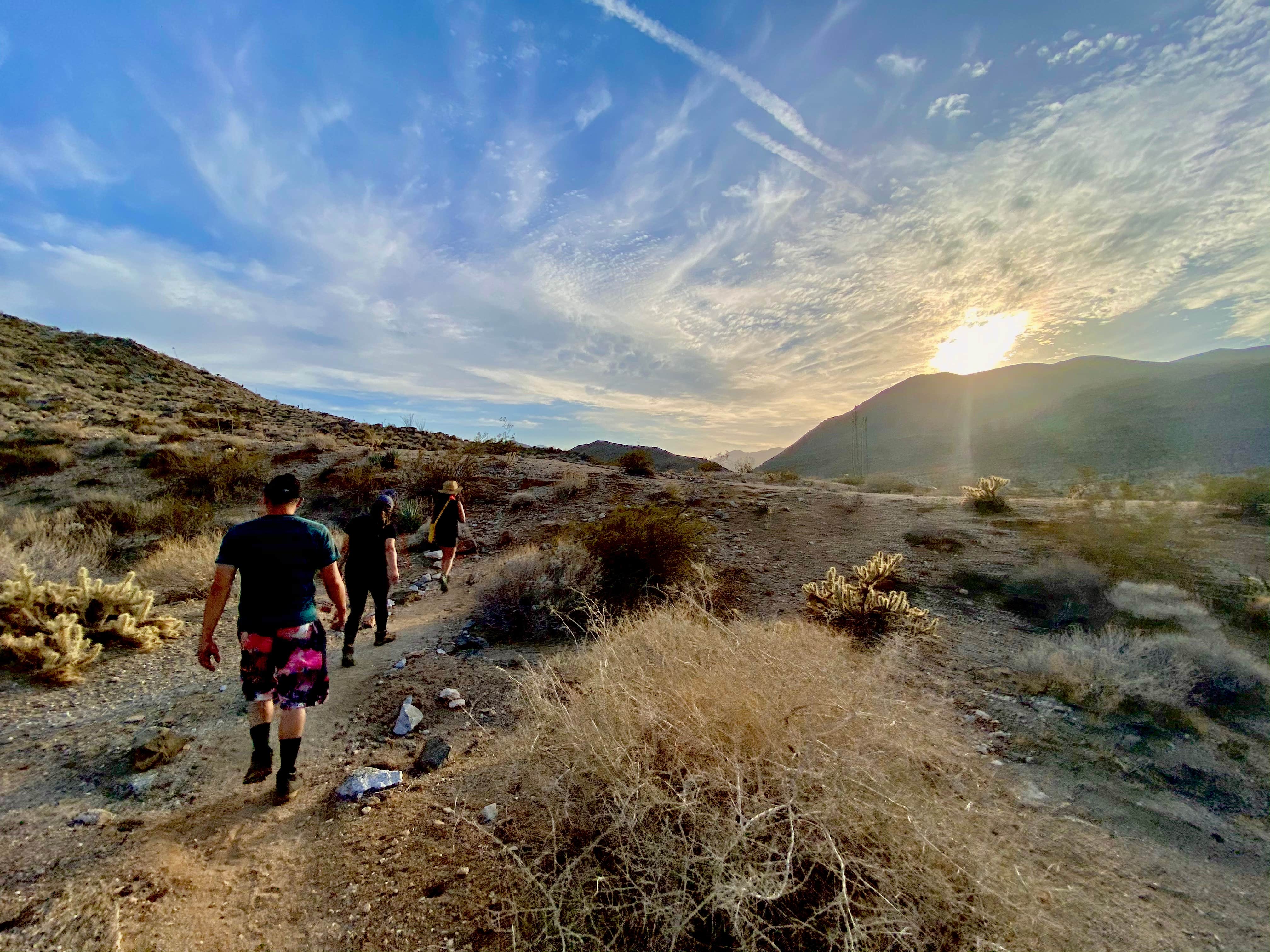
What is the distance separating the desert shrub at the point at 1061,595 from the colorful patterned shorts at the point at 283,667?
7.18 m

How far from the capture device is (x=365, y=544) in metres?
5.14

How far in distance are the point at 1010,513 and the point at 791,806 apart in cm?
1075

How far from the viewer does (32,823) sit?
2.50 metres

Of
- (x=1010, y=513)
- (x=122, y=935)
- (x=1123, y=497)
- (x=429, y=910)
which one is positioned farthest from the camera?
(x=1123, y=497)

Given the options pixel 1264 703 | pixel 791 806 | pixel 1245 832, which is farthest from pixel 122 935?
pixel 1264 703

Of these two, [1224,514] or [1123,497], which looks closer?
[1224,514]

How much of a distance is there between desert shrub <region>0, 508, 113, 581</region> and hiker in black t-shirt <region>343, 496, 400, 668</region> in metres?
3.24

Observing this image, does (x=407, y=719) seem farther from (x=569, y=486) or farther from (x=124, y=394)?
(x=124, y=394)

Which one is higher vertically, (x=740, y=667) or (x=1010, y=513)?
(x=1010, y=513)

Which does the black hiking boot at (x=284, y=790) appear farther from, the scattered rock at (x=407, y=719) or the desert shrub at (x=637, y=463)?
the desert shrub at (x=637, y=463)

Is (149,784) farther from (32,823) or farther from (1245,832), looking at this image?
(1245,832)

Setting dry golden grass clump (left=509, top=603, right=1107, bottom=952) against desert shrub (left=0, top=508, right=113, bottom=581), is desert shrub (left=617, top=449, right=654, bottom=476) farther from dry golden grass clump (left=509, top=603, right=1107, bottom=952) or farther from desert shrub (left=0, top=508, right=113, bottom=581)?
dry golden grass clump (left=509, top=603, right=1107, bottom=952)

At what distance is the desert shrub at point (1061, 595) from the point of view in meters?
5.62

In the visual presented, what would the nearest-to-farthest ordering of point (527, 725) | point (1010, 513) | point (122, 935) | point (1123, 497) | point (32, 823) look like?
point (122, 935)
point (32, 823)
point (527, 725)
point (1010, 513)
point (1123, 497)
